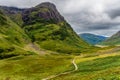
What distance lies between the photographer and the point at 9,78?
100 meters

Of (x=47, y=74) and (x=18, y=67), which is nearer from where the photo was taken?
(x=47, y=74)

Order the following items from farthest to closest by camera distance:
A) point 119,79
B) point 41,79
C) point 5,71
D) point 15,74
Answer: point 5,71 → point 15,74 → point 41,79 → point 119,79

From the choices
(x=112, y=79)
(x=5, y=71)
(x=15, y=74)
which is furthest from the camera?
(x=5, y=71)

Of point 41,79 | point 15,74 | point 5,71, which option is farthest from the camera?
point 5,71

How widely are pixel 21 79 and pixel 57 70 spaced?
59.5ft

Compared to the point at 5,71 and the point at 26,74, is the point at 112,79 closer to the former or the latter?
the point at 26,74

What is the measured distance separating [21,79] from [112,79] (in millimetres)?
56928

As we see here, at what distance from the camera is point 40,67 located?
119 m

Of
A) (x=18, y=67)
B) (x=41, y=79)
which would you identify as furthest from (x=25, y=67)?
(x=41, y=79)

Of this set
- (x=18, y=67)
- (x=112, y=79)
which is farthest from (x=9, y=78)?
(x=112, y=79)

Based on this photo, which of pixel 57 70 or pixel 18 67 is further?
pixel 18 67

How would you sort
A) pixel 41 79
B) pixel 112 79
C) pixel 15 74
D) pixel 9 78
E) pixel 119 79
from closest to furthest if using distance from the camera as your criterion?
pixel 119 79 → pixel 112 79 → pixel 41 79 → pixel 9 78 → pixel 15 74

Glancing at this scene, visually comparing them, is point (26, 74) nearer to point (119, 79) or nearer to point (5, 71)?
point (5, 71)

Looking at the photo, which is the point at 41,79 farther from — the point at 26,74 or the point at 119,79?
the point at 119,79
